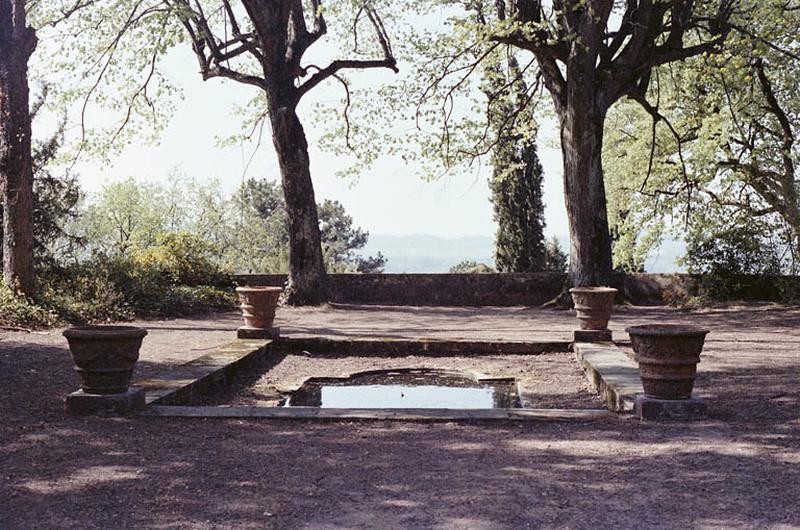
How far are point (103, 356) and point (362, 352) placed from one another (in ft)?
16.7

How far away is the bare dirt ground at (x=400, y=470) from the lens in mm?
3746

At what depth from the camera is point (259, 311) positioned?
10.8m

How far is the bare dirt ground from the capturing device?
147 inches

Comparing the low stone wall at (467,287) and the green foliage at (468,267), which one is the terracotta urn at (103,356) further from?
the green foliage at (468,267)

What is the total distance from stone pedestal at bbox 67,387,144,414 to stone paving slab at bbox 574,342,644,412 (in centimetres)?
385

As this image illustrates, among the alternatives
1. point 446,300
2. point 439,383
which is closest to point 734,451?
point 439,383

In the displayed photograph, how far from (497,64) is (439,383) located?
1260 centimetres

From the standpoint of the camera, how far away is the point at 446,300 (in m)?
20.3

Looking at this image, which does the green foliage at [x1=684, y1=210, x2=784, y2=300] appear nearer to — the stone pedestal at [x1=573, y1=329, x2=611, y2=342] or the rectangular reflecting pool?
the stone pedestal at [x1=573, y1=329, x2=611, y2=342]

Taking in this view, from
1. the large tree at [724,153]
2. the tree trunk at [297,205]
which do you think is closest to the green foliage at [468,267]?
the large tree at [724,153]

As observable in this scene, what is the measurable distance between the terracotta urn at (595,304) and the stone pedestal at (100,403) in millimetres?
6314

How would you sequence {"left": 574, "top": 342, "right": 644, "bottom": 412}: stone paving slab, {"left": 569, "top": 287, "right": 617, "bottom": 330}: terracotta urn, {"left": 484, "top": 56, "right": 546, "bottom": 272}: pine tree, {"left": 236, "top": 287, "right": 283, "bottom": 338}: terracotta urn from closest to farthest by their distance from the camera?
1. {"left": 574, "top": 342, "right": 644, "bottom": 412}: stone paving slab
2. {"left": 569, "top": 287, "right": 617, "bottom": 330}: terracotta urn
3. {"left": 236, "top": 287, "right": 283, "bottom": 338}: terracotta urn
4. {"left": 484, "top": 56, "right": 546, "bottom": 272}: pine tree

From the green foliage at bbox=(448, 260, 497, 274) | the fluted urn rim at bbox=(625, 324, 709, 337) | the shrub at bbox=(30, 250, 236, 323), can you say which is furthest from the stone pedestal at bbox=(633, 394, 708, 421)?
the green foliage at bbox=(448, 260, 497, 274)

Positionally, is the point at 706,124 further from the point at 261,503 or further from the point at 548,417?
the point at 261,503
